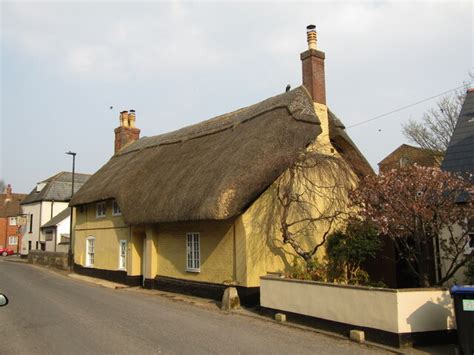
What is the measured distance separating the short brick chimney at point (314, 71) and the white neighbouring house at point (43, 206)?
3383cm

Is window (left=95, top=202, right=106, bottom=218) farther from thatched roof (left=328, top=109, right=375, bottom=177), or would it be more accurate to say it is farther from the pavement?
thatched roof (left=328, top=109, right=375, bottom=177)

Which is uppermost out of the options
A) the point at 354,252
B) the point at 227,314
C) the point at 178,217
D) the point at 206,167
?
the point at 206,167

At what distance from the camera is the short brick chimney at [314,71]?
54.6 feet

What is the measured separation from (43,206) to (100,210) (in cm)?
2411

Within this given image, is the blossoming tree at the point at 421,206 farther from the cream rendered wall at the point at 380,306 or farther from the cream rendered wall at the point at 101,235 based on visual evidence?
the cream rendered wall at the point at 101,235

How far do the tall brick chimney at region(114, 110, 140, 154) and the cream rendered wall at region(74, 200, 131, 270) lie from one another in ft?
17.8

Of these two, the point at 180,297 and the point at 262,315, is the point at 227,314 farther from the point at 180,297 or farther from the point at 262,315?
the point at 180,297

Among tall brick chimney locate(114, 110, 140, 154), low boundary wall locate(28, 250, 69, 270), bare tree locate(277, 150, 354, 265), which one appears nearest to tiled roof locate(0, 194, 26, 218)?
low boundary wall locate(28, 250, 69, 270)

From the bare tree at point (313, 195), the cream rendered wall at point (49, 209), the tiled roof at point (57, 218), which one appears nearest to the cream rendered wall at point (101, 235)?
the bare tree at point (313, 195)

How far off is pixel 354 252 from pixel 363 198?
13.5 ft

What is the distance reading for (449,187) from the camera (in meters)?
9.11

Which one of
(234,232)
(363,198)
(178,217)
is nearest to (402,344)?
(363,198)

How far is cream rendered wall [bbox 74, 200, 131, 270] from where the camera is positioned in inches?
853

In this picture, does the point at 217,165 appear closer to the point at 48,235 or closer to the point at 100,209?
the point at 100,209
